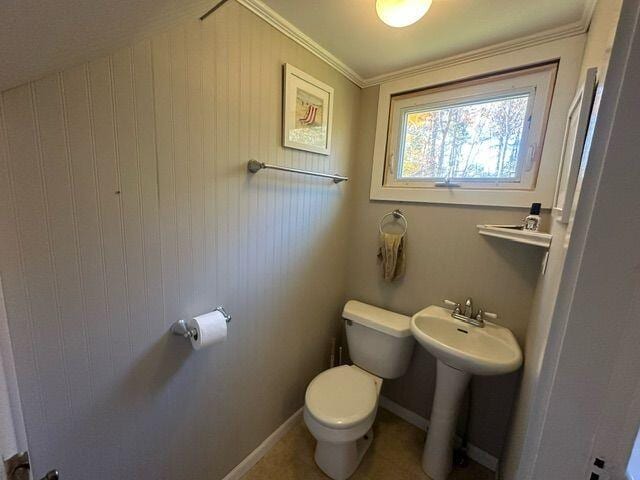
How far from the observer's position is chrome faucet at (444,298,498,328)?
148cm

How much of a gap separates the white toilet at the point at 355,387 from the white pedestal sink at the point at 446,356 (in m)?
0.19

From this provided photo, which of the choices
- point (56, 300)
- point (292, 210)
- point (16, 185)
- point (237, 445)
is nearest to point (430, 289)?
point (292, 210)

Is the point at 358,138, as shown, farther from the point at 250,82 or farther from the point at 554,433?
the point at 554,433

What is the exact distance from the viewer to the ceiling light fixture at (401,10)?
2.95 feet

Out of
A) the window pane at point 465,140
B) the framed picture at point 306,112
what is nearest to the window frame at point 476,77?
the window pane at point 465,140

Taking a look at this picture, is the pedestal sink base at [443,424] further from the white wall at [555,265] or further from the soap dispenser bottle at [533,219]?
the soap dispenser bottle at [533,219]

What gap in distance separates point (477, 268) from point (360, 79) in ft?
4.75

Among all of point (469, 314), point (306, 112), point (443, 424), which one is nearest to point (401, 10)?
point (306, 112)

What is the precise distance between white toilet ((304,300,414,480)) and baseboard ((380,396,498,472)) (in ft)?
1.03

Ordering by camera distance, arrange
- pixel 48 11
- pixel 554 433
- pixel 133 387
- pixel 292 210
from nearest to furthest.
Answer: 1. pixel 48 11
2. pixel 554 433
3. pixel 133 387
4. pixel 292 210

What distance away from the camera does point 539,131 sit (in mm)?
1324

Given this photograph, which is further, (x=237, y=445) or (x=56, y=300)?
(x=237, y=445)

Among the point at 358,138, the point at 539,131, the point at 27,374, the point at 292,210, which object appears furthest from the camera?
the point at 358,138

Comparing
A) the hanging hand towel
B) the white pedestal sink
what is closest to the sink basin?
the white pedestal sink
